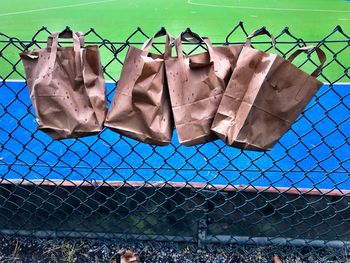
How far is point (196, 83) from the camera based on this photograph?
144cm

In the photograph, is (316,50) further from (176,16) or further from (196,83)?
(176,16)

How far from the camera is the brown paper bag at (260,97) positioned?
1.39 meters

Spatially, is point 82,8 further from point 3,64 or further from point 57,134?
point 57,134

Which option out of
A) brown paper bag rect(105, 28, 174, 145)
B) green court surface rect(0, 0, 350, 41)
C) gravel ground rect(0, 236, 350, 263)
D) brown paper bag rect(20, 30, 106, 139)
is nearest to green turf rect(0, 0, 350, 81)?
green court surface rect(0, 0, 350, 41)

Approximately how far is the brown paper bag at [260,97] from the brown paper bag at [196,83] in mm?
48

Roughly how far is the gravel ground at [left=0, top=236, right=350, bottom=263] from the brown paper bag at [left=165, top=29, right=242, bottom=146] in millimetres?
1103

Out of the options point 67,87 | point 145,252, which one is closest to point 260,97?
point 67,87

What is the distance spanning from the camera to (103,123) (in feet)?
4.94

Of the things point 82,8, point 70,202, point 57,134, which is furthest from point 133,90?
point 82,8

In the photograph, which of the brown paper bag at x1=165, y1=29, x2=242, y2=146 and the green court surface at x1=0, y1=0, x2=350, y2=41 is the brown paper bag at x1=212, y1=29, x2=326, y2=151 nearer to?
the brown paper bag at x1=165, y1=29, x2=242, y2=146

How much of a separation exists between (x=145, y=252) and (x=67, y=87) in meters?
1.32

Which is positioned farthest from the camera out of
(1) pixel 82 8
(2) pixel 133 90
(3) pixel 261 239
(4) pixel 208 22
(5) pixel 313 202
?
(1) pixel 82 8

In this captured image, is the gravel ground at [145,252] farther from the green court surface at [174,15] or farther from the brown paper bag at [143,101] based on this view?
the green court surface at [174,15]

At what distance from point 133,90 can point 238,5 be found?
11920mm
